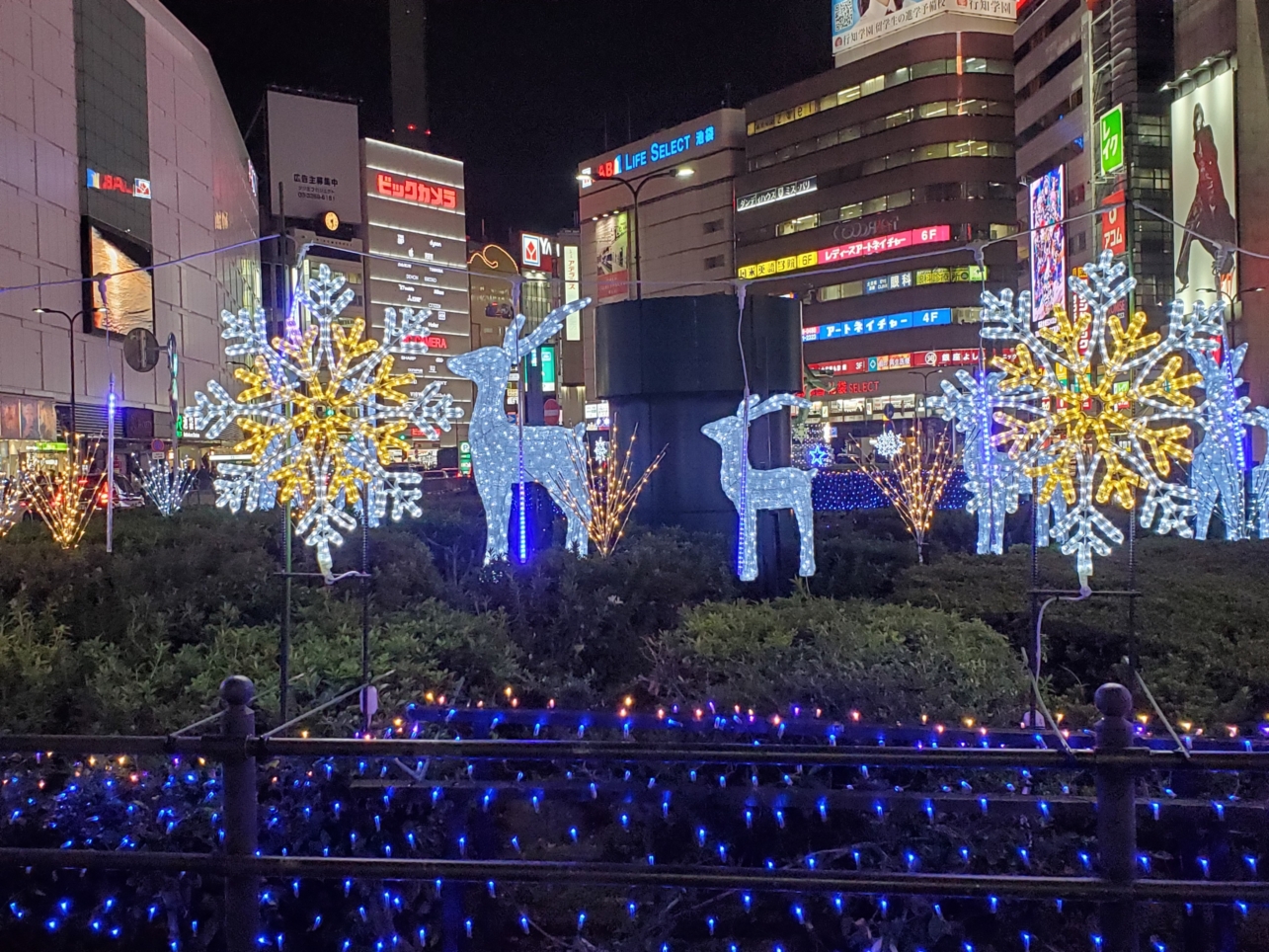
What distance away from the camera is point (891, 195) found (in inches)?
3125

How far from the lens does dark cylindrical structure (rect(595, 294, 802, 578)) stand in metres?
12.8

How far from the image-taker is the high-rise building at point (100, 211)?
128ft

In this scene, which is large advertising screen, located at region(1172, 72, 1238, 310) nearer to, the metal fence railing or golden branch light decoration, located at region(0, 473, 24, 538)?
golden branch light decoration, located at region(0, 473, 24, 538)

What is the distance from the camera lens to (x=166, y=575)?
7855 millimetres

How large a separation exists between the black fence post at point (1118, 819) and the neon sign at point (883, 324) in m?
72.8

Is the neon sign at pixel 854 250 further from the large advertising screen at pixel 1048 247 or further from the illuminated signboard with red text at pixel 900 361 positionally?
the large advertising screen at pixel 1048 247

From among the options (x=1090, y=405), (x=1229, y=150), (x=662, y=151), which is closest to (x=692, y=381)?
Answer: (x=1090, y=405)

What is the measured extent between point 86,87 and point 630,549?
1781 inches

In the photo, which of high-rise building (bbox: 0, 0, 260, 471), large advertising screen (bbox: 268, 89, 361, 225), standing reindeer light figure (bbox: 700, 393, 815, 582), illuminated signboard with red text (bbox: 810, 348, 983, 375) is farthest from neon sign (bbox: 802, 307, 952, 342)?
standing reindeer light figure (bbox: 700, 393, 815, 582)

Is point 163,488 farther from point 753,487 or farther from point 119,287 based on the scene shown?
point 119,287

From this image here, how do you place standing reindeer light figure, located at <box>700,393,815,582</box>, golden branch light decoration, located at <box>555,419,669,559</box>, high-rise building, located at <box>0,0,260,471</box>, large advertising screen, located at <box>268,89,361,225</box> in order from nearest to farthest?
standing reindeer light figure, located at <box>700,393,815,582</box>
golden branch light decoration, located at <box>555,419,669,559</box>
high-rise building, located at <box>0,0,260,471</box>
large advertising screen, located at <box>268,89,361,225</box>

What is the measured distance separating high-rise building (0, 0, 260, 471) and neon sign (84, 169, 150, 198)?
87mm

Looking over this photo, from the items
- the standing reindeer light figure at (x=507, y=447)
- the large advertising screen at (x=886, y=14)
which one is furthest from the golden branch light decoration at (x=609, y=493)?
the large advertising screen at (x=886, y=14)

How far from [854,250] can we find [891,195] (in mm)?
5012
